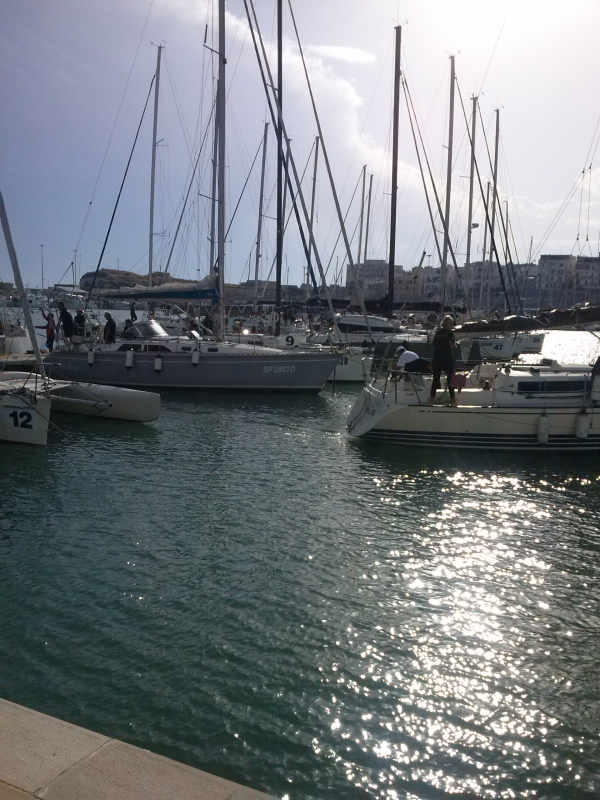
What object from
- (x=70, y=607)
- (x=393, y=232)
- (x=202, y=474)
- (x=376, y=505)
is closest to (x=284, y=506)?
(x=376, y=505)

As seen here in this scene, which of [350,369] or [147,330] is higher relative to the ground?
[147,330]

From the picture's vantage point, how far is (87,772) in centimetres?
385

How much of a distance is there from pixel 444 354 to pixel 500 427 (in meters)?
2.10

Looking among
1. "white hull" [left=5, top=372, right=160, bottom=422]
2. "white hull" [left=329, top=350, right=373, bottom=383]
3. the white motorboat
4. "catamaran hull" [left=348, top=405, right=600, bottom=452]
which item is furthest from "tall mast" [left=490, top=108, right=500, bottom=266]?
"white hull" [left=5, top=372, right=160, bottom=422]

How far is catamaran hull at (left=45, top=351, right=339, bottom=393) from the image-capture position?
24.4 metres

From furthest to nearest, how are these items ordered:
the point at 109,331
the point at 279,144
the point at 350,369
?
1. the point at 350,369
2. the point at 279,144
3. the point at 109,331

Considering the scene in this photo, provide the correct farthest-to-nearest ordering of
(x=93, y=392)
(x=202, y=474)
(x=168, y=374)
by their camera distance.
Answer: (x=168, y=374), (x=93, y=392), (x=202, y=474)

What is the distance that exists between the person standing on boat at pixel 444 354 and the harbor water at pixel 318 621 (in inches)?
104

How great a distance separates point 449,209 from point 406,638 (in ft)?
101

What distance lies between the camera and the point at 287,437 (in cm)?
1781

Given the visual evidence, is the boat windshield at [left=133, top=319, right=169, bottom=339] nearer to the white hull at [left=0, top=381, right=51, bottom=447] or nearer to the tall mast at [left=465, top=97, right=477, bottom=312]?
the white hull at [left=0, top=381, right=51, bottom=447]

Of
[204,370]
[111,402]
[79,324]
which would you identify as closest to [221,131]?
[204,370]

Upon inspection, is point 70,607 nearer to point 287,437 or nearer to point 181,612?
point 181,612

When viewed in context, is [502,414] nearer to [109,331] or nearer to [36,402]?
[36,402]
